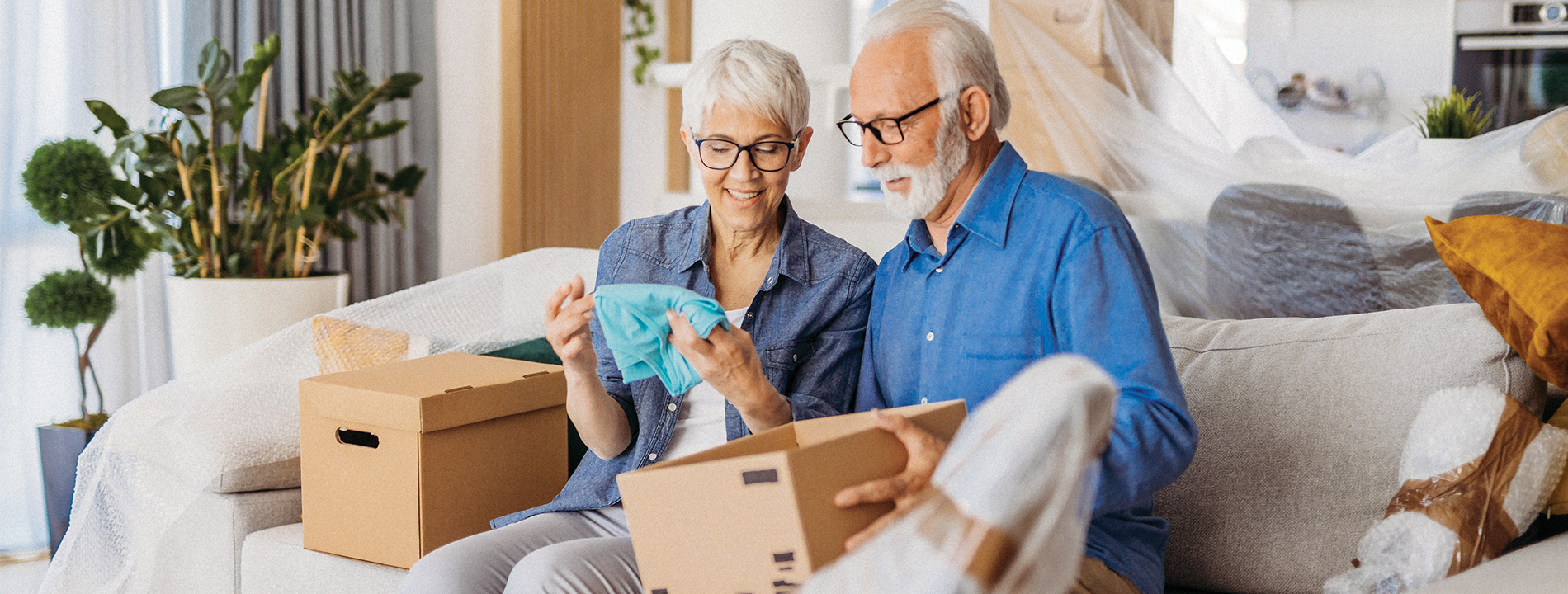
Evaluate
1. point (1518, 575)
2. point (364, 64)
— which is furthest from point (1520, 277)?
point (364, 64)

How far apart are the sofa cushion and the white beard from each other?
456 mm

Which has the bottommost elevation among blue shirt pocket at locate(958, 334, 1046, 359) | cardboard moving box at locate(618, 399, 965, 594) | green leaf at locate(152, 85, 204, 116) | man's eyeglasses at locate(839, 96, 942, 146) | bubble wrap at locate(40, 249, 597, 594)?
bubble wrap at locate(40, 249, 597, 594)

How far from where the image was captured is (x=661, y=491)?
972 mm

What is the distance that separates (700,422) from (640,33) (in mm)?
3426

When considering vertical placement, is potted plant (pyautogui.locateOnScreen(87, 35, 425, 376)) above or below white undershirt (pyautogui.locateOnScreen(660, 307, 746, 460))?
above

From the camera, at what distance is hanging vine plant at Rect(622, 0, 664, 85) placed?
15.5 feet

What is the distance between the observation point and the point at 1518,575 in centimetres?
111

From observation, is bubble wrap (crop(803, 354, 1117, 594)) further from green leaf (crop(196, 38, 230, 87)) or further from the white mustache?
green leaf (crop(196, 38, 230, 87))

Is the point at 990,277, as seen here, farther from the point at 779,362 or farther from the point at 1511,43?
the point at 1511,43

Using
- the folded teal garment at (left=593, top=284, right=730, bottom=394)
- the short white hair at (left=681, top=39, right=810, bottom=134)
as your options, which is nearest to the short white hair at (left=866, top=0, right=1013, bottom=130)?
the short white hair at (left=681, top=39, right=810, bottom=134)

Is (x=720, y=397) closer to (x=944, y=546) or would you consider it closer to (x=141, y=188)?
(x=944, y=546)

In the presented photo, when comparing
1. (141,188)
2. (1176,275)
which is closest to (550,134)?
(141,188)

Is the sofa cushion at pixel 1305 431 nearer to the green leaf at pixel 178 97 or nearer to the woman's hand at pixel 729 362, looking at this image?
the woman's hand at pixel 729 362

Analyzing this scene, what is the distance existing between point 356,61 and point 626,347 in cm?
262
